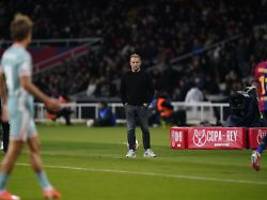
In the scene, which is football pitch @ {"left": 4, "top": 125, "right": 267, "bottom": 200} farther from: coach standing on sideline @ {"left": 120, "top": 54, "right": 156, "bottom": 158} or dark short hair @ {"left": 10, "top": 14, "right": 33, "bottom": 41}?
dark short hair @ {"left": 10, "top": 14, "right": 33, "bottom": 41}

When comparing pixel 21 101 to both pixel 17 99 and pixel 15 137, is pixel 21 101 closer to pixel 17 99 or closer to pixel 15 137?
pixel 17 99

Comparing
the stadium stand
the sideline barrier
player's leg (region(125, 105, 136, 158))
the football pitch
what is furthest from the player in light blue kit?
the stadium stand

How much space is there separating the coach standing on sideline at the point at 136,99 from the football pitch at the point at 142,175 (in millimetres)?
→ 364

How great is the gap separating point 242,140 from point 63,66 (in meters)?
23.8

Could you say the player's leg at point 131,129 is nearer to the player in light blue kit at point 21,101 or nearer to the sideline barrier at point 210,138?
the sideline barrier at point 210,138

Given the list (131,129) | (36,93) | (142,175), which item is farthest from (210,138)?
(36,93)

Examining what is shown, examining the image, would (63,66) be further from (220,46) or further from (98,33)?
(220,46)

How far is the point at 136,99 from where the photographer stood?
19.2 metres

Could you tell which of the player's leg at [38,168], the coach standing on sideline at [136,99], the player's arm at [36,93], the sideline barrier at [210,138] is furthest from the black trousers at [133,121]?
the player's arm at [36,93]

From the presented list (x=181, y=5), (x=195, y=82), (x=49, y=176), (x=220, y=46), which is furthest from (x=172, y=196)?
(x=181, y=5)

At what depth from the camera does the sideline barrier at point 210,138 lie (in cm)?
2098

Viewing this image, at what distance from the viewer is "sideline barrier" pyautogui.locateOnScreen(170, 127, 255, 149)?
21.0 m

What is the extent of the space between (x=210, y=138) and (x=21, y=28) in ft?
35.0

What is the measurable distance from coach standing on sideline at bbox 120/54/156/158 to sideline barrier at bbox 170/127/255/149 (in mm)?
1969
